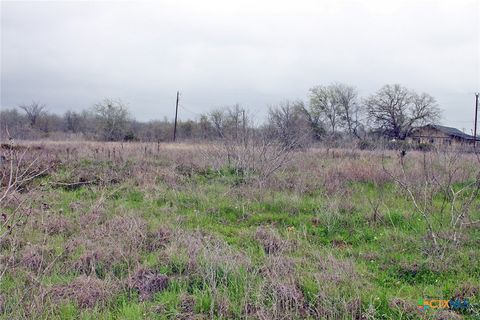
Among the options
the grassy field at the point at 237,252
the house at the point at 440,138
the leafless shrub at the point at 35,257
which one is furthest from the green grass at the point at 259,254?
the house at the point at 440,138

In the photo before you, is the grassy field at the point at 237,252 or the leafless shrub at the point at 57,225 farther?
the leafless shrub at the point at 57,225

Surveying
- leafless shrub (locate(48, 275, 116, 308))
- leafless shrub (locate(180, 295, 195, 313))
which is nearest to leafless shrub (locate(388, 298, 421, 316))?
leafless shrub (locate(180, 295, 195, 313))

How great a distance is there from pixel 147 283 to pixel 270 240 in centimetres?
199

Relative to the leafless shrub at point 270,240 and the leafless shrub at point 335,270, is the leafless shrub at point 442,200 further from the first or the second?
the leafless shrub at point 270,240

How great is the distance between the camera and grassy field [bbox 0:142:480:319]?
3.46 meters

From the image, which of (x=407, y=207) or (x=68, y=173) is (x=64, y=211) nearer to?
(x=68, y=173)

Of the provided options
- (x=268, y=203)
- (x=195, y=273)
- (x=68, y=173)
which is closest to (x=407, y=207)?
(x=268, y=203)

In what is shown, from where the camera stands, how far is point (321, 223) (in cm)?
627

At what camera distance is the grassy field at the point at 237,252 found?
3461mm

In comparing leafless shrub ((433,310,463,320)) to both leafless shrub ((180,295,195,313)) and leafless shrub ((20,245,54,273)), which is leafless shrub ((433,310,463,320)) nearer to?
leafless shrub ((180,295,195,313))

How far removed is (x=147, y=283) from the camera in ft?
12.9

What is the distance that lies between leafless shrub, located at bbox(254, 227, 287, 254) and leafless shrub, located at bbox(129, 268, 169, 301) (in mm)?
1636

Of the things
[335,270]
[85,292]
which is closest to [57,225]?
[85,292]

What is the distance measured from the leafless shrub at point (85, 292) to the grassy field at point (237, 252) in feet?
0.04
